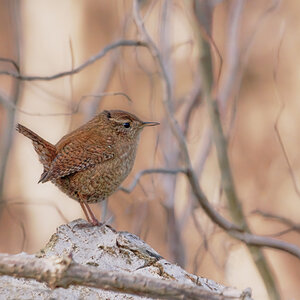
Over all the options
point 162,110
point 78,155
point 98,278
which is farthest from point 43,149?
point 162,110

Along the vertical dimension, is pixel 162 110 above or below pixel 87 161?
above

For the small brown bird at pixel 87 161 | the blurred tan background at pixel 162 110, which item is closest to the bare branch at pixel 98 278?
the small brown bird at pixel 87 161

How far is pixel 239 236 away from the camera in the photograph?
11.3ft

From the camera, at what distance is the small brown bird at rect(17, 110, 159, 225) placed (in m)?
2.81

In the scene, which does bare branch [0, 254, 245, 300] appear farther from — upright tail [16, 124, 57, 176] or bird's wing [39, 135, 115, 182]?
upright tail [16, 124, 57, 176]

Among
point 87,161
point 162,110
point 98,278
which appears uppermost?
point 162,110

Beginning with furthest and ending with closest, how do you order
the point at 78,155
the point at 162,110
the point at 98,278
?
the point at 162,110, the point at 78,155, the point at 98,278

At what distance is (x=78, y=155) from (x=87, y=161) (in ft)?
0.15

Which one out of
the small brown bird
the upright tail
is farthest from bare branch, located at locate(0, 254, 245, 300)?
the upright tail

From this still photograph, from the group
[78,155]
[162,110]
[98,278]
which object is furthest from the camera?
[162,110]

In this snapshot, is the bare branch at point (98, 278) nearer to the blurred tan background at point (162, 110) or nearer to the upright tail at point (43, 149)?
the upright tail at point (43, 149)

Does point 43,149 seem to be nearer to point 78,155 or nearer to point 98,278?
point 78,155

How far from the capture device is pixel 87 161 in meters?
2.86

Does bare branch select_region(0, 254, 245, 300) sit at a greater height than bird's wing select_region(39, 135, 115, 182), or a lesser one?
lesser
